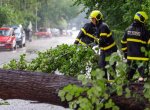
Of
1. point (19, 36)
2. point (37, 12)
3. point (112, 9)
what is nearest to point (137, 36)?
point (112, 9)

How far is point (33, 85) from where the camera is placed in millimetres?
6188

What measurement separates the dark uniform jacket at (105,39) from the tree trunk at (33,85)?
328cm

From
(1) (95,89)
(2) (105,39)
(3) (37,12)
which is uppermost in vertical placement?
(3) (37,12)

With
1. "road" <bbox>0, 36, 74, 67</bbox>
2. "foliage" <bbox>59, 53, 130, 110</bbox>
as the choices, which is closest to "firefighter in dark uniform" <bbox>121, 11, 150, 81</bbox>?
"road" <bbox>0, 36, 74, 67</bbox>

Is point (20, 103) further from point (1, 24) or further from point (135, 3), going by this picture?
point (1, 24)

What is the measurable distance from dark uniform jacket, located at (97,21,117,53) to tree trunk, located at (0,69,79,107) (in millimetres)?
3283

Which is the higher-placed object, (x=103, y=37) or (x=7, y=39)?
(x=103, y=37)

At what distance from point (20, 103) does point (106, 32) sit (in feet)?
7.59

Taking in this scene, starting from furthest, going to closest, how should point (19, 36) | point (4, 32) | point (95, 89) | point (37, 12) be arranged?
point (37, 12)
point (19, 36)
point (4, 32)
point (95, 89)

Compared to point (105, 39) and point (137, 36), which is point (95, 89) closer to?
point (137, 36)

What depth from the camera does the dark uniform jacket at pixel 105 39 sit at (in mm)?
9500

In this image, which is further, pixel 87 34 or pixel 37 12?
pixel 37 12

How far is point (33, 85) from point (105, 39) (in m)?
3.66

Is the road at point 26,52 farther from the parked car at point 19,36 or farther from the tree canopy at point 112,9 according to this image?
the tree canopy at point 112,9
